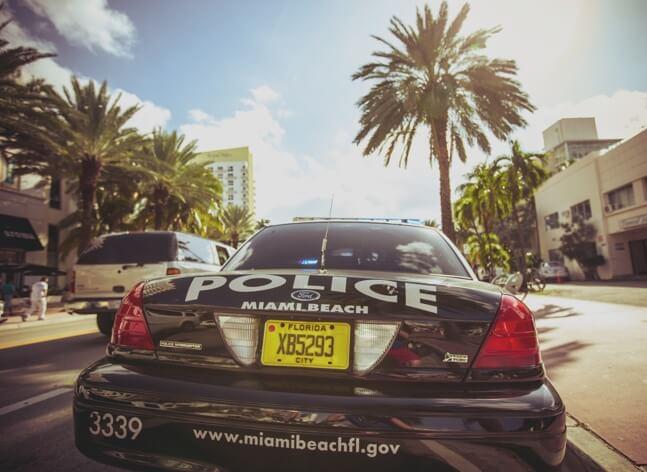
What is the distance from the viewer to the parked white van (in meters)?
7.64

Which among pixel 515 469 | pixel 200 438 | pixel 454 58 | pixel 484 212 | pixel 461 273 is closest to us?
pixel 515 469

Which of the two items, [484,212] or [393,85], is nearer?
[393,85]

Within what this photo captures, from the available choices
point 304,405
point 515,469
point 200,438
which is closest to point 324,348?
point 304,405

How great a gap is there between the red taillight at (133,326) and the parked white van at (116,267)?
6133 mm

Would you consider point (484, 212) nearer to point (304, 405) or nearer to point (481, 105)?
point (481, 105)

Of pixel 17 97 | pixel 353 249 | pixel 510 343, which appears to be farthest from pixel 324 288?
pixel 17 97

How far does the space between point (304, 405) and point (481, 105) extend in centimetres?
1553

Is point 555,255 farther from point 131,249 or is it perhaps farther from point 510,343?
point 510,343

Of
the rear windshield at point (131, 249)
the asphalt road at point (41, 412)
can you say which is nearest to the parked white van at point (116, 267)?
the rear windshield at point (131, 249)

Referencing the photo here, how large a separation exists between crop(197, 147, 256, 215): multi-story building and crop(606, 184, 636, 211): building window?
116m

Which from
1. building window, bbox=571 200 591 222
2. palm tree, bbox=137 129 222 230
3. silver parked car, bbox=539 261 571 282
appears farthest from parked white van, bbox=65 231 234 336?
building window, bbox=571 200 591 222

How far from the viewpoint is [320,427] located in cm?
139

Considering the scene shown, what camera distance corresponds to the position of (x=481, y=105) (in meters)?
14.7

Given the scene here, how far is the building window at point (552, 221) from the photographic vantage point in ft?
137
